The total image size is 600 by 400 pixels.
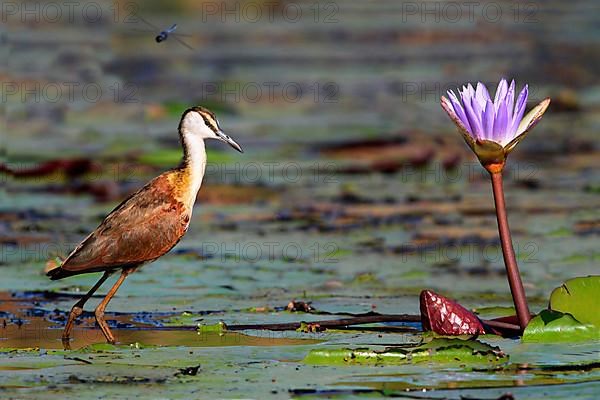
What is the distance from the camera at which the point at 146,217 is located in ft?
19.0

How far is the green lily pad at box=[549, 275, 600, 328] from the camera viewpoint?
16.6 feet

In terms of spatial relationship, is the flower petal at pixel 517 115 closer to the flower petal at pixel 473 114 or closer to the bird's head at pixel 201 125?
the flower petal at pixel 473 114

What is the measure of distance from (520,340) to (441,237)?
329cm

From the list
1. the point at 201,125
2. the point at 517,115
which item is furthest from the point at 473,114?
the point at 201,125

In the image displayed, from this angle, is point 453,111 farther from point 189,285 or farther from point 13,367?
point 189,285

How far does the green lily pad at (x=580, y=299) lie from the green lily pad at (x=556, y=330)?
80mm

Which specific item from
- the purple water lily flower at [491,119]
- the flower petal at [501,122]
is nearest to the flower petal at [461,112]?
the purple water lily flower at [491,119]

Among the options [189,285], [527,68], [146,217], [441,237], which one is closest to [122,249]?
[146,217]

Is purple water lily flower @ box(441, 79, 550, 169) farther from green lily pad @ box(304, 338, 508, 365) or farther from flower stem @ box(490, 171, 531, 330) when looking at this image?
green lily pad @ box(304, 338, 508, 365)

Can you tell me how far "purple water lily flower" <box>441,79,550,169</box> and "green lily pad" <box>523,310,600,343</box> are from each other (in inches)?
26.3

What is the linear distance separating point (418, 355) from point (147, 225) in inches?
64.2

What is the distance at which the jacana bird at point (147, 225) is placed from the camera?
5.70m

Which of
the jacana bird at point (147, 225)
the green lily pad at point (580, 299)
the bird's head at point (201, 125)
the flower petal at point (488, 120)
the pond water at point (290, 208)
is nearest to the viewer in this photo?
the pond water at point (290, 208)

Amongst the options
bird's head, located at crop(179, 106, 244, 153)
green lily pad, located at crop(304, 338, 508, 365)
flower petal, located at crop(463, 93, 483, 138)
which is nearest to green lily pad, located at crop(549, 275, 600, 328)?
green lily pad, located at crop(304, 338, 508, 365)
